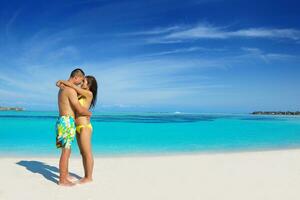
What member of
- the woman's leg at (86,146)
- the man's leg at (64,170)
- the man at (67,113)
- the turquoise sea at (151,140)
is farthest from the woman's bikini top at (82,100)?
the turquoise sea at (151,140)

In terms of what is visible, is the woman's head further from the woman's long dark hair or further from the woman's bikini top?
the woman's bikini top

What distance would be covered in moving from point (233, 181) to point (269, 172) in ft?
3.93

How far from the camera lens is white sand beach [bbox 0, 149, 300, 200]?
4438 mm

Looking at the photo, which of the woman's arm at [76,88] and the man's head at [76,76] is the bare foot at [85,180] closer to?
the woman's arm at [76,88]

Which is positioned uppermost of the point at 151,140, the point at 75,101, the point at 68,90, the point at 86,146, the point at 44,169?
the point at 68,90

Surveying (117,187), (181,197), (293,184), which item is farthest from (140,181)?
(293,184)

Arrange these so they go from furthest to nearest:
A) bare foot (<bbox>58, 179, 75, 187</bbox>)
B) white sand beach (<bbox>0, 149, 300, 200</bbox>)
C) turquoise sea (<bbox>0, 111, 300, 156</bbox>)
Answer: turquoise sea (<bbox>0, 111, 300, 156</bbox>)
bare foot (<bbox>58, 179, 75, 187</bbox>)
white sand beach (<bbox>0, 149, 300, 200</bbox>)

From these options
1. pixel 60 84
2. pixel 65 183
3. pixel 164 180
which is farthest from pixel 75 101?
pixel 164 180

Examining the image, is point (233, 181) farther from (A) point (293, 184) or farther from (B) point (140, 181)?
(B) point (140, 181)

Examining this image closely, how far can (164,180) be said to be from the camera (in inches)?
211

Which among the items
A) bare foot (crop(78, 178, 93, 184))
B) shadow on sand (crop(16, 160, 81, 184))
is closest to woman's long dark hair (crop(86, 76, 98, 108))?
bare foot (crop(78, 178, 93, 184))

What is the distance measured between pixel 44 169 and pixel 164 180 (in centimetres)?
253

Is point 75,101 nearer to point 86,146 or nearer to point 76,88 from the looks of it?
point 76,88

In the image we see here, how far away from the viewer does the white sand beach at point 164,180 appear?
14.6 feet
